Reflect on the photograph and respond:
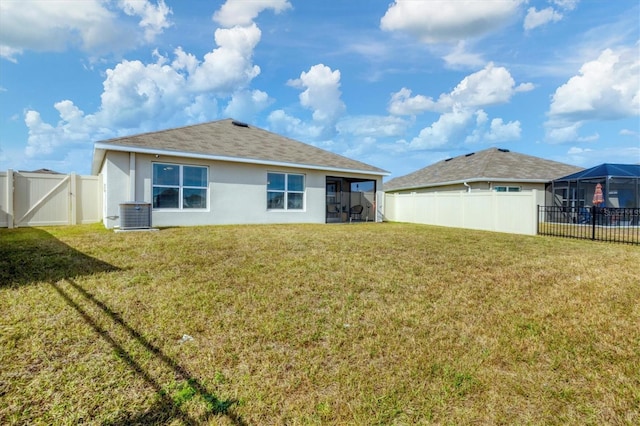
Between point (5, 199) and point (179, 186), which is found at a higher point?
point (179, 186)

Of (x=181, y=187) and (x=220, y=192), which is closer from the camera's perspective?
(x=181, y=187)

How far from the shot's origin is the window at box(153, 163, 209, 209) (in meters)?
11.7

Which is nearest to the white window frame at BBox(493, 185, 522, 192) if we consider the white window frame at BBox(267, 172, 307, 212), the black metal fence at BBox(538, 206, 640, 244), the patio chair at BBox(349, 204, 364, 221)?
the black metal fence at BBox(538, 206, 640, 244)

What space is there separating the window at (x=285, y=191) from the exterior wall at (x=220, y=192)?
0.22 meters

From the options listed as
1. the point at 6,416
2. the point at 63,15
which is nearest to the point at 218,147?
the point at 63,15

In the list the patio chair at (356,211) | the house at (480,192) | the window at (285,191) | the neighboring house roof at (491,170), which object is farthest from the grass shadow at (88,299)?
the neighboring house roof at (491,170)

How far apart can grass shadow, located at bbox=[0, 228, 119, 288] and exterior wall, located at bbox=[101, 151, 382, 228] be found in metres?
3.74

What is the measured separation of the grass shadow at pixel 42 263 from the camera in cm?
501

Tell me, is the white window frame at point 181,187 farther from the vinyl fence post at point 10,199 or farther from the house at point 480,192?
the house at point 480,192

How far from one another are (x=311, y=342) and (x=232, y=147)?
38.6ft

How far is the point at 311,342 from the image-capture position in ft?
11.1

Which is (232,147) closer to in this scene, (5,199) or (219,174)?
(219,174)

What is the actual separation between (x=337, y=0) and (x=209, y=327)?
13.6 meters

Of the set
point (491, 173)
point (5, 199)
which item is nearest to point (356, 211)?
point (491, 173)
